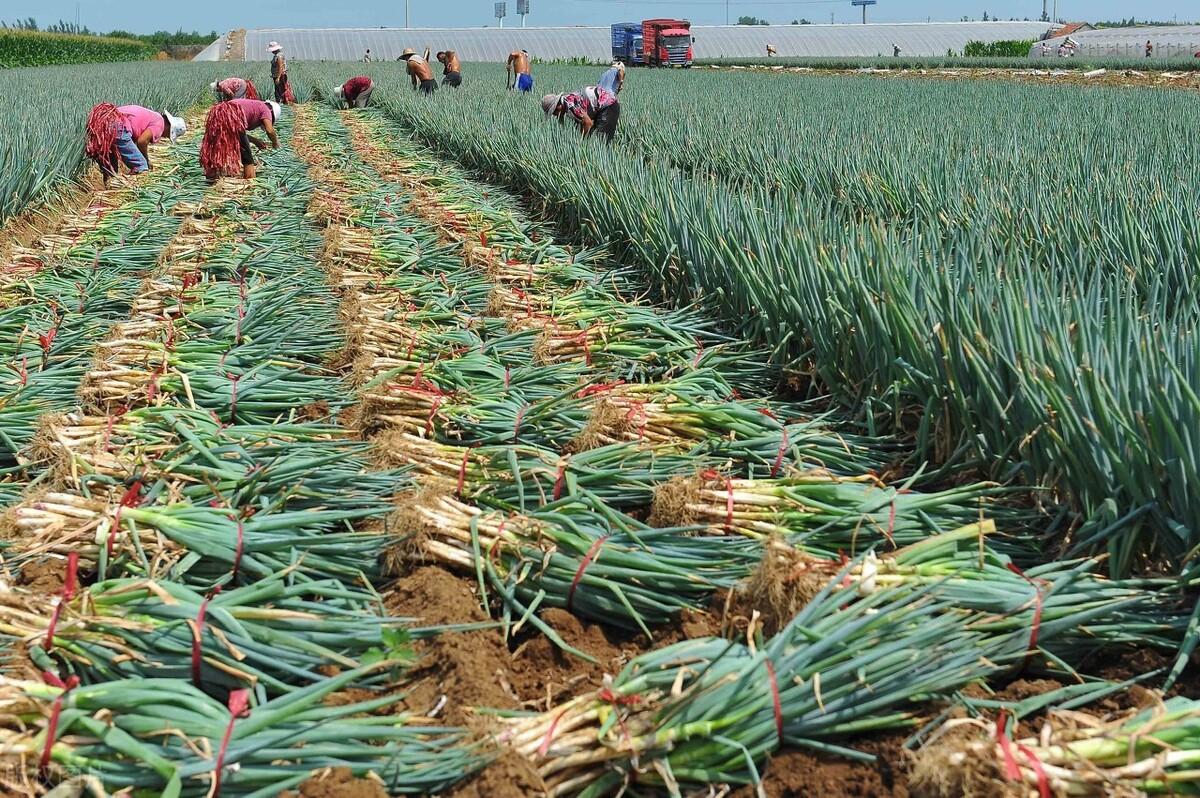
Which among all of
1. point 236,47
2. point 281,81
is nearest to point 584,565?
point 281,81

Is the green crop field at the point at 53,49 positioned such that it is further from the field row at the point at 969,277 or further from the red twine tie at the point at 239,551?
the red twine tie at the point at 239,551

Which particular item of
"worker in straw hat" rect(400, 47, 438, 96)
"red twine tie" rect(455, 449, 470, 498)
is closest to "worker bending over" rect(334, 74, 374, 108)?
"worker in straw hat" rect(400, 47, 438, 96)

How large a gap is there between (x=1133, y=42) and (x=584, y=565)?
53.2 metres

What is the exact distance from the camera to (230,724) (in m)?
1.67

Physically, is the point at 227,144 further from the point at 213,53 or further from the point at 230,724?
the point at 213,53

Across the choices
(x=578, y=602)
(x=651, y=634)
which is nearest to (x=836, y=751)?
(x=651, y=634)

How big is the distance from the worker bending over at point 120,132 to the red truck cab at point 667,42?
32.7 m

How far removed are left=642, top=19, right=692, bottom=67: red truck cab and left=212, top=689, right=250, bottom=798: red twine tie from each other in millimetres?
39476

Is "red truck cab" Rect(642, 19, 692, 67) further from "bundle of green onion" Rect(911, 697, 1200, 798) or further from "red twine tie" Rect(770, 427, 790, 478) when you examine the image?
"bundle of green onion" Rect(911, 697, 1200, 798)

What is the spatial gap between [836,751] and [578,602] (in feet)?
2.28

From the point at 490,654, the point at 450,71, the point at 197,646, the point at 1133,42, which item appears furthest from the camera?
the point at 1133,42

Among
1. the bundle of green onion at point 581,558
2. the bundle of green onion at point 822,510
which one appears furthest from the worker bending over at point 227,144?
the bundle of green onion at point 822,510

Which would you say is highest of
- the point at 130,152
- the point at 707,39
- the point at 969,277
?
the point at 707,39

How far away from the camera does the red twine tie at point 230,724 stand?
1.59 m
